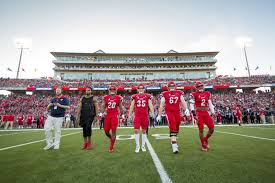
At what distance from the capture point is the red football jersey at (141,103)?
20.0ft

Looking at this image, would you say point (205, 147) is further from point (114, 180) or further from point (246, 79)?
point (246, 79)

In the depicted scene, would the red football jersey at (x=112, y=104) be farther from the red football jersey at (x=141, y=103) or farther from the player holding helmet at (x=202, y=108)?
the player holding helmet at (x=202, y=108)

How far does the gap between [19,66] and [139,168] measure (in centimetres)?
5754

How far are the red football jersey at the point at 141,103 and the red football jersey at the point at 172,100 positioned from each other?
701 mm

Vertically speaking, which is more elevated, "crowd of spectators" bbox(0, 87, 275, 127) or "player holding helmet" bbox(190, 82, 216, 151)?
"crowd of spectators" bbox(0, 87, 275, 127)

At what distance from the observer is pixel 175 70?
59562 millimetres

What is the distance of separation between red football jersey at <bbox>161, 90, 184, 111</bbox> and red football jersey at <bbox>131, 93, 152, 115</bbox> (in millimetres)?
701

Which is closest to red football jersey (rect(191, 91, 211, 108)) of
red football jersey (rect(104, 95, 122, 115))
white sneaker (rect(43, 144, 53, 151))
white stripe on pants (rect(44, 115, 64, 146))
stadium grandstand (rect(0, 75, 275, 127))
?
red football jersey (rect(104, 95, 122, 115))

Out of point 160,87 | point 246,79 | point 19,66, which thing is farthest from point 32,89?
point 246,79

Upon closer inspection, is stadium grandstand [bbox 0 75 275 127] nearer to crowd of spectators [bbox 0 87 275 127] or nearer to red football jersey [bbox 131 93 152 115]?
crowd of spectators [bbox 0 87 275 127]

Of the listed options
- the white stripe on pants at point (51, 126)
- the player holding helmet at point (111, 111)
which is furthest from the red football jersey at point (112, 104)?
the white stripe on pants at point (51, 126)

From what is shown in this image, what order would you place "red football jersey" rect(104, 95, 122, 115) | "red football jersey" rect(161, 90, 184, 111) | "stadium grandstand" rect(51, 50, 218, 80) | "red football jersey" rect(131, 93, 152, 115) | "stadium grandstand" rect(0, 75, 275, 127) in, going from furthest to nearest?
"stadium grandstand" rect(51, 50, 218, 80) < "stadium grandstand" rect(0, 75, 275, 127) < "red football jersey" rect(104, 95, 122, 115) < "red football jersey" rect(131, 93, 152, 115) < "red football jersey" rect(161, 90, 184, 111)


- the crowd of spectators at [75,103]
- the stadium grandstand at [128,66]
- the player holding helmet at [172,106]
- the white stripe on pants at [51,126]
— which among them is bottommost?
the white stripe on pants at [51,126]

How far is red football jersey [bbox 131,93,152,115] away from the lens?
6086 millimetres
